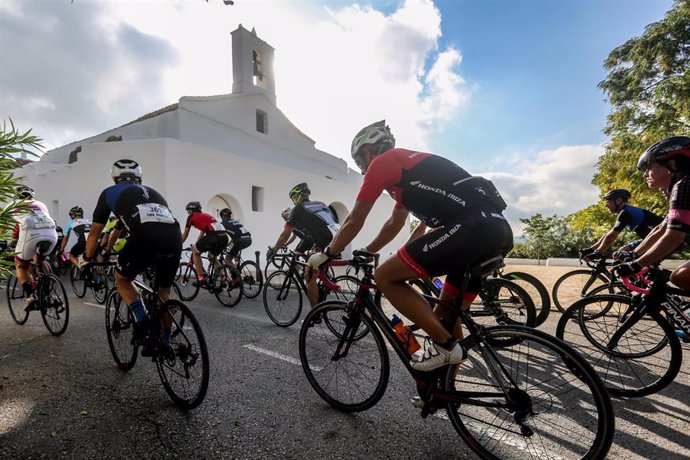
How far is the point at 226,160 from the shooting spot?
1463 cm

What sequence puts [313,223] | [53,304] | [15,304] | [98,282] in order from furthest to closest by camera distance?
[98,282]
[15,304]
[313,223]
[53,304]

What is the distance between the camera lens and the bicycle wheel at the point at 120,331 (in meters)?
3.43

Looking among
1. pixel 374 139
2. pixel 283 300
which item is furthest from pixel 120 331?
pixel 374 139

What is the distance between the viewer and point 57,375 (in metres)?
3.39

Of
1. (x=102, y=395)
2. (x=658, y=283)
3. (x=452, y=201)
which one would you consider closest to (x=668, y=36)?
(x=658, y=283)

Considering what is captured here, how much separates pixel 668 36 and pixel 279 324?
2104cm

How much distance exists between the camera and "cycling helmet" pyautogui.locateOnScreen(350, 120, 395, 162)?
2729mm

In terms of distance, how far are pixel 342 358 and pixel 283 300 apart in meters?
2.61

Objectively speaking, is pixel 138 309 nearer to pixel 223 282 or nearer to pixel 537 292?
pixel 223 282

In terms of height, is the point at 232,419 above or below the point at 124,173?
below

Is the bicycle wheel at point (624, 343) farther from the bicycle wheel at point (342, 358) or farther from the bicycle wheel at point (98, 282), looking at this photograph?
the bicycle wheel at point (98, 282)

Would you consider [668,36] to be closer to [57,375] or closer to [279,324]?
[279,324]

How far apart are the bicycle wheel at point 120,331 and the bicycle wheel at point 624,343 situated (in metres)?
4.10

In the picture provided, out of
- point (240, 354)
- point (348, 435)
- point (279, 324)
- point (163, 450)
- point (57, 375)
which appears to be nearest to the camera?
point (163, 450)
